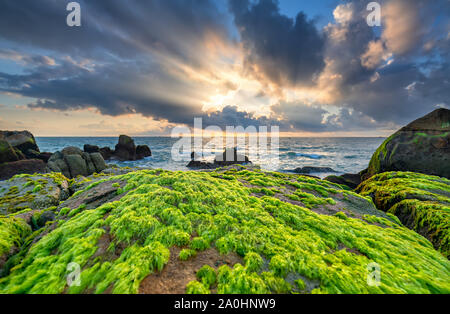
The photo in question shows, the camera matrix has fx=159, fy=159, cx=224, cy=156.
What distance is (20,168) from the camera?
18.3m

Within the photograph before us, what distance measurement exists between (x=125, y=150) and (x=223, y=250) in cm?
4891

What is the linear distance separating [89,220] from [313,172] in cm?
3282

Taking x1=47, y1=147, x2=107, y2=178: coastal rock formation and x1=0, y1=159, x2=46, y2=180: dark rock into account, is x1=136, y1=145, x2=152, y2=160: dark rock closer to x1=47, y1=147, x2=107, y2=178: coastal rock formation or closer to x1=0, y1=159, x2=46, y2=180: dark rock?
x1=47, y1=147, x2=107, y2=178: coastal rock formation

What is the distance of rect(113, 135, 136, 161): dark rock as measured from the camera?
142 feet

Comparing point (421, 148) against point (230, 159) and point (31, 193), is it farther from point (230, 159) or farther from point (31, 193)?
point (230, 159)

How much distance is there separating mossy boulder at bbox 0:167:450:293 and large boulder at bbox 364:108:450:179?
34.1 ft

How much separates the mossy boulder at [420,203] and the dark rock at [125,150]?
48671 mm

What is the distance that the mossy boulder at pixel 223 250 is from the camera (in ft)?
9.30

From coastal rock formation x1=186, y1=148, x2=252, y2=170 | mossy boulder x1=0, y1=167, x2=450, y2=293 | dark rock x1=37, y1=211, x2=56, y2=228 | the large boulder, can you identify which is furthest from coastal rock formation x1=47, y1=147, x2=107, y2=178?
the large boulder

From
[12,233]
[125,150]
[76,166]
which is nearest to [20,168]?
[76,166]

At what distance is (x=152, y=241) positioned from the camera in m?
3.56
